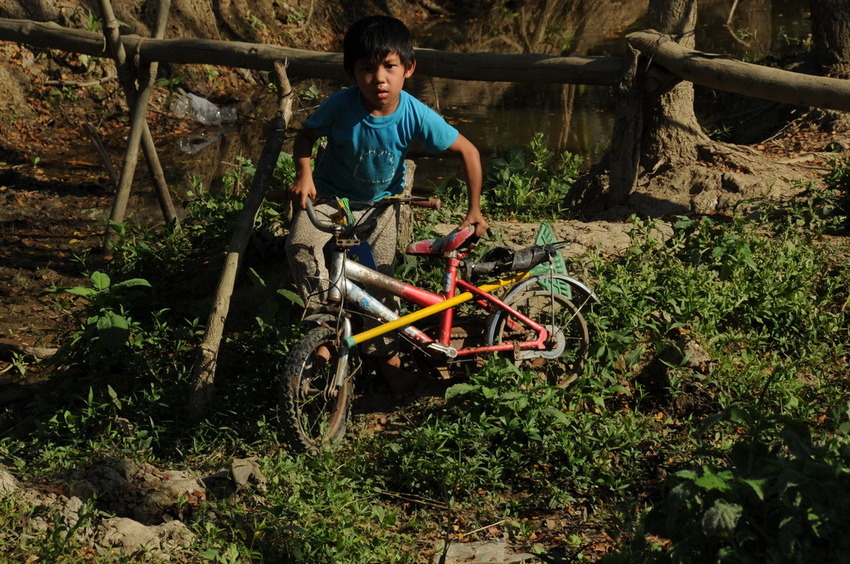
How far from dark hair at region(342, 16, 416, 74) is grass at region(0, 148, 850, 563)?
4.51ft

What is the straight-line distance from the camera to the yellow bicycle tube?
4215mm

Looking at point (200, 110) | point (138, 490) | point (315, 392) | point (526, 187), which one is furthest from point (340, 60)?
point (200, 110)

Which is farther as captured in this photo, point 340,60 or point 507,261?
point 340,60

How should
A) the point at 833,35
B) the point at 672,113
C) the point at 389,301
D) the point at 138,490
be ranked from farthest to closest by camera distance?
the point at 833,35 → the point at 672,113 → the point at 389,301 → the point at 138,490

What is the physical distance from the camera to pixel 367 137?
4426mm

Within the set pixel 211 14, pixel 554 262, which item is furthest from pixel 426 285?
pixel 211 14

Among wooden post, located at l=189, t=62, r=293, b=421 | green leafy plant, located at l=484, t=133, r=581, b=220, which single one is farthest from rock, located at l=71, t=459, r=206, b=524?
green leafy plant, located at l=484, t=133, r=581, b=220

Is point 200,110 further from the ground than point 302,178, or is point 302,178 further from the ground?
point 200,110

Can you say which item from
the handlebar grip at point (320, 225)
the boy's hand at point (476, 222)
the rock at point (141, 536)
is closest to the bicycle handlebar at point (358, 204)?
the handlebar grip at point (320, 225)

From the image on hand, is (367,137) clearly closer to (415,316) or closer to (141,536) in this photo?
(415,316)

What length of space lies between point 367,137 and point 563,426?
1.55 meters

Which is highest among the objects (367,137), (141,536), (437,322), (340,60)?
(340,60)

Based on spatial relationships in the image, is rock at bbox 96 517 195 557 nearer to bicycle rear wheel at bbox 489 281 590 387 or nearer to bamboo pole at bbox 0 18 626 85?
bicycle rear wheel at bbox 489 281 590 387

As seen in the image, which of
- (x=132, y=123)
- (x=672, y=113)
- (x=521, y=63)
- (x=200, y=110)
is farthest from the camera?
(x=200, y=110)
